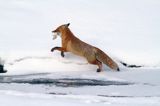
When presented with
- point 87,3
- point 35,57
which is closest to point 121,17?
point 87,3

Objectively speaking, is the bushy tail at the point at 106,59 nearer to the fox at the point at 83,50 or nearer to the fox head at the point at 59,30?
the fox at the point at 83,50

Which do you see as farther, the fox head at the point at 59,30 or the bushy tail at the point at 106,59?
the fox head at the point at 59,30

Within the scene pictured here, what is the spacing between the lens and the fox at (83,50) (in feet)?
16.6

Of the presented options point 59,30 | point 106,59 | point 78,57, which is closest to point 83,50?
point 78,57

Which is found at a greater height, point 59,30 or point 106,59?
point 59,30

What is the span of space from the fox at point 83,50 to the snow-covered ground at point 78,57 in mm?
74

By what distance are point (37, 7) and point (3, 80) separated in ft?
7.46

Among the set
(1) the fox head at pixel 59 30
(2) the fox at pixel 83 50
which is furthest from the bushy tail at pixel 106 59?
(1) the fox head at pixel 59 30

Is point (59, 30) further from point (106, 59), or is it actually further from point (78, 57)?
point (106, 59)

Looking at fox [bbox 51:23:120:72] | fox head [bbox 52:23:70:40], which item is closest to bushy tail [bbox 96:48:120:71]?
fox [bbox 51:23:120:72]

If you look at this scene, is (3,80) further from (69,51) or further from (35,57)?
(69,51)

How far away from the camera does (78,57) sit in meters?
5.22

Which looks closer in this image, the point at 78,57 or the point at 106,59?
the point at 106,59

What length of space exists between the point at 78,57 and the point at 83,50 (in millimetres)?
148
